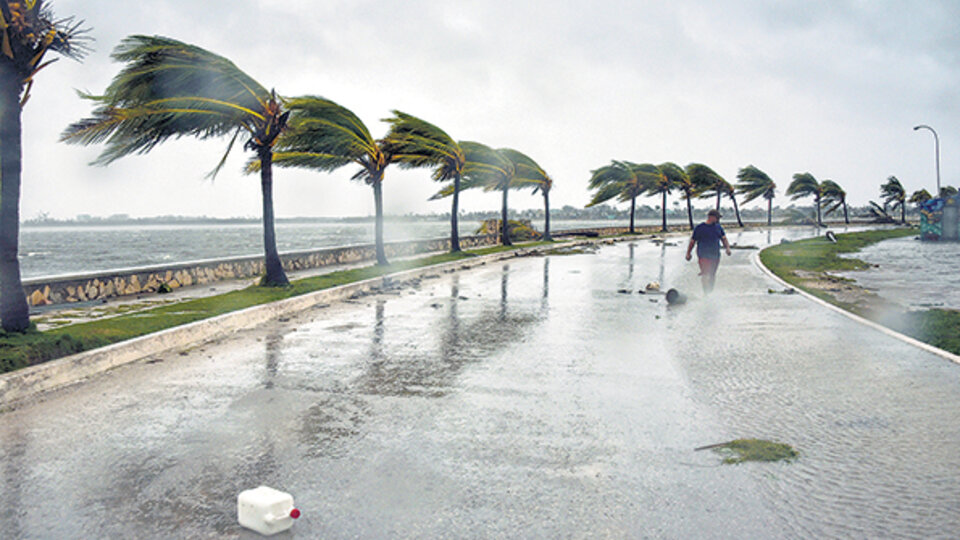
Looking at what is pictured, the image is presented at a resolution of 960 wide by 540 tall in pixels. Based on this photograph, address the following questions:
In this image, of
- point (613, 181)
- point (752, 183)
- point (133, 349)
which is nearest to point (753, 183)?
point (752, 183)

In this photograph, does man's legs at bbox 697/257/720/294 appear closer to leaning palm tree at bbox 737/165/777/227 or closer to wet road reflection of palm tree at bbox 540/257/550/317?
wet road reflection of palm tree at bbox 540/257/550/317

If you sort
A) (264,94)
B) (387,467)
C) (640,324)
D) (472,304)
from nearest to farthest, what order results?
1. (387,467)
2. (640,324)
3. (472,304)
4. (264,94)

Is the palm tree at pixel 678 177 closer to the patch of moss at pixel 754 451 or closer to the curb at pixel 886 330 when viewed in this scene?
the curb at pixel 886 330

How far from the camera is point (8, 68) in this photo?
26.6 feet

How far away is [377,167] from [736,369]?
1651 centimetres

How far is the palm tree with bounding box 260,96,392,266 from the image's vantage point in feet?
59.7

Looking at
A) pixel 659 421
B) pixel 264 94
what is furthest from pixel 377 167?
pixel 659 421

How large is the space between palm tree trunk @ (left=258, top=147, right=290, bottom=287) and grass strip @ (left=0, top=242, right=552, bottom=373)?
36 cm

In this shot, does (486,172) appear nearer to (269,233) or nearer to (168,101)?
(269,233)

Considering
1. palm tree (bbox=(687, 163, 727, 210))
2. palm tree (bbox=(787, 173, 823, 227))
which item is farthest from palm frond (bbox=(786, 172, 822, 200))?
palm tree (bbox=(687, 163, 727, 210))

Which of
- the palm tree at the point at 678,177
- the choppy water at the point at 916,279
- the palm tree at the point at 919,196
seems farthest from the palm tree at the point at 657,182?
the palm tree at the point at 919,196

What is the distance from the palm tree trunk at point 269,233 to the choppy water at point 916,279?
1297 cm

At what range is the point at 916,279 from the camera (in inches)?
739

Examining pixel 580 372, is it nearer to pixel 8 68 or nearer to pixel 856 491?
pixel 856 491
